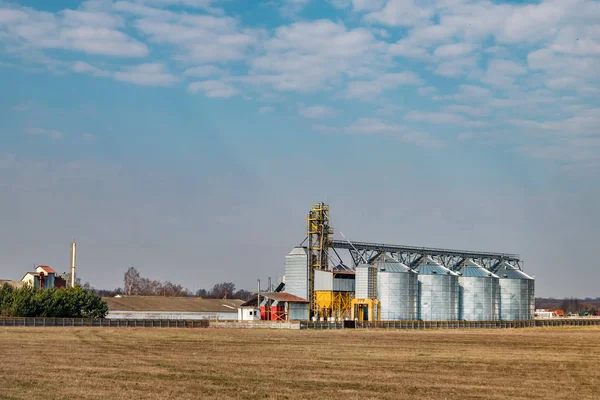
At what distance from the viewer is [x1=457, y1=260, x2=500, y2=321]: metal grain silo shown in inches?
5315

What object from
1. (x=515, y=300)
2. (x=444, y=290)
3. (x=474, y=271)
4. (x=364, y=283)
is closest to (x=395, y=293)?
(x=364, y=283)

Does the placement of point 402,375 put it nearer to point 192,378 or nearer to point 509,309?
point 192,378

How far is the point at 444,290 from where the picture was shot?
129000 mm

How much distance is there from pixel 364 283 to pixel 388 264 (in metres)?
6.66

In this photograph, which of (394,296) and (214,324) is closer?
(214,324)

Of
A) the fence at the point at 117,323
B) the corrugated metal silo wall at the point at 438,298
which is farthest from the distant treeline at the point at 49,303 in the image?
the corrugated metal silo wall at the point at 438,298

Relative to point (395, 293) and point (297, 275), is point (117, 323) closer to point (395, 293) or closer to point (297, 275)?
point (297, 275)

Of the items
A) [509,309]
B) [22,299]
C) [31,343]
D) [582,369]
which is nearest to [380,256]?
[509,309]

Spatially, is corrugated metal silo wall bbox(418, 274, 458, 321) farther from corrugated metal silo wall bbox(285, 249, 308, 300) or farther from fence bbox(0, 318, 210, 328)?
fence bbox(0, 318, 210, 328)

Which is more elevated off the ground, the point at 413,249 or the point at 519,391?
the point at 413,249

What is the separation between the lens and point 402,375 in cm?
3578

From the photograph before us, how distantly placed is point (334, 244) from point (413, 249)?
58.2 feet

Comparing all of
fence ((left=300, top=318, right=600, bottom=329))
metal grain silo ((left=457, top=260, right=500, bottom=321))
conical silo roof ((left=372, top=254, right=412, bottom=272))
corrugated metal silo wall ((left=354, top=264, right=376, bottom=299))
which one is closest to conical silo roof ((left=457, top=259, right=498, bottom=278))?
metal grain silo ((left=457, top=260, right=500, bottom=321))

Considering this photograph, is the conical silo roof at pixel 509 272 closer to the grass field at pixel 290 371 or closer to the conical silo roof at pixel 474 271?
the conical silo roof at pixel 474 271
